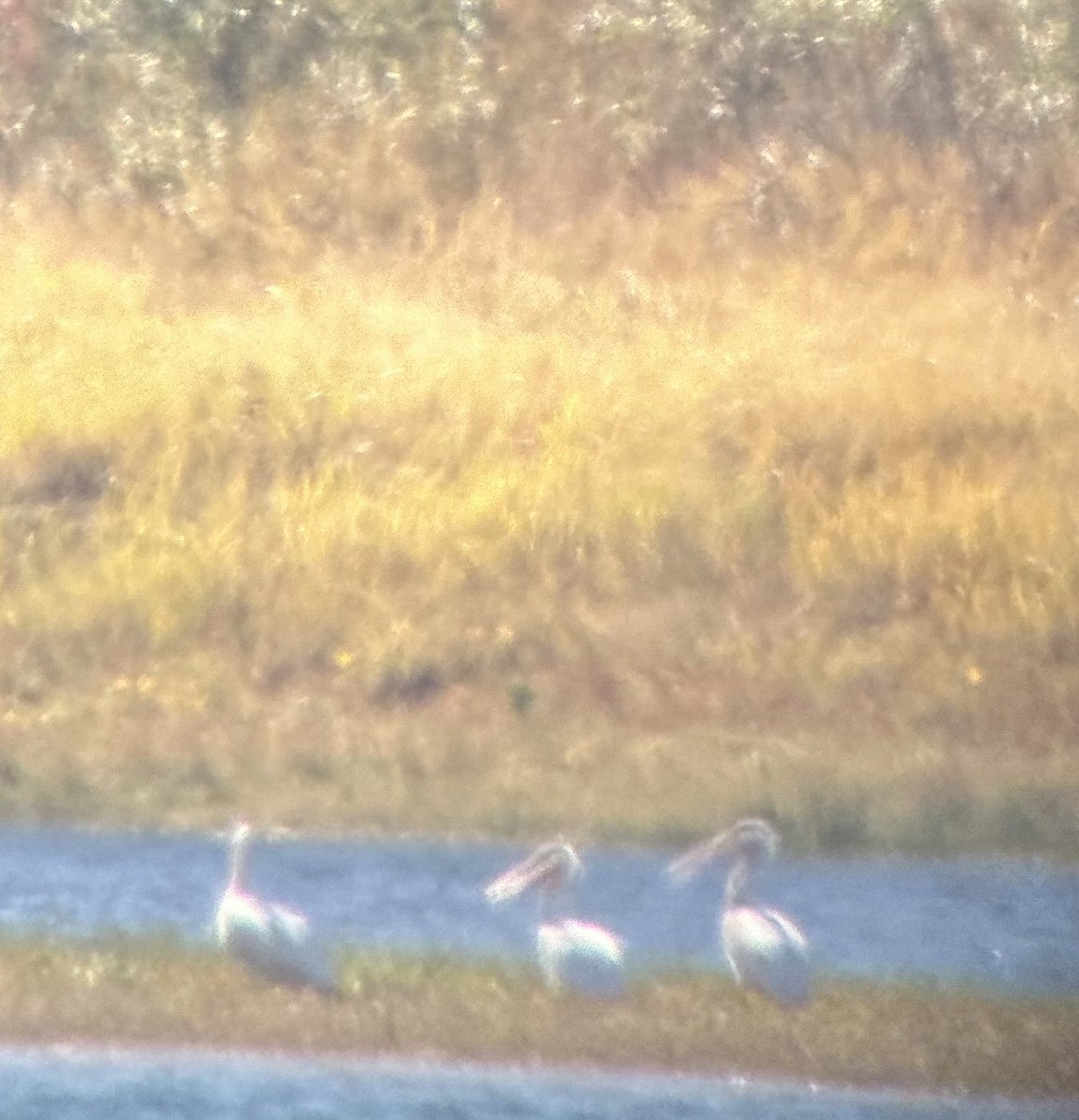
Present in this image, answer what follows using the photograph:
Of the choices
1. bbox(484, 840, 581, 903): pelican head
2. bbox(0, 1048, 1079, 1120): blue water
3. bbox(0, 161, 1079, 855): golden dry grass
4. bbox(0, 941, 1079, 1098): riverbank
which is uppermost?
bbox(0, 161, 1079, 855): golden dry grass

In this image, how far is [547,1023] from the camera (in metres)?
3.48

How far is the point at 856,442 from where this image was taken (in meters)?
3.64

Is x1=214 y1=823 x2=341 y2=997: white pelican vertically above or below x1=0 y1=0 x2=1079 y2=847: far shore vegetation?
below

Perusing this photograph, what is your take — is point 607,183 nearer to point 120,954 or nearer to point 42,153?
point 42,153

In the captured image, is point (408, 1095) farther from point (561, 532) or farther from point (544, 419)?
point (544, 419)

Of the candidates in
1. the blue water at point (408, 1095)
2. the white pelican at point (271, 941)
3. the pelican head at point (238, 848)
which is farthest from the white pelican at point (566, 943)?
the pelican head at point (238, 848)

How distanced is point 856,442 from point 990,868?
0.71m

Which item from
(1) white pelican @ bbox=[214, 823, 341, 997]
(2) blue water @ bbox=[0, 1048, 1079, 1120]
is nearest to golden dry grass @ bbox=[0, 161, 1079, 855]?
(1) white pelican @ bbox=[214, 823, 341, 997]

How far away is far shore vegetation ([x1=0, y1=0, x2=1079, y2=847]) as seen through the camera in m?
3.57

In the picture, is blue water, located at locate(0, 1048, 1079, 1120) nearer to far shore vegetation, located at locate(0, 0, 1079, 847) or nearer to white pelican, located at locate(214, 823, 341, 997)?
white pelican, located at locate(214, 823, 341, 997)

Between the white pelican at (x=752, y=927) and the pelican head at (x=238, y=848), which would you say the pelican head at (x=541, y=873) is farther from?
the pelican head at (x=238, y=848)

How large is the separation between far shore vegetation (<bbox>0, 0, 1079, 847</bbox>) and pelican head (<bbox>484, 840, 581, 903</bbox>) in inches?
2.3

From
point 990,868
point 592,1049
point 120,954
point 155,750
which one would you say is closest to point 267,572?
point 155,750

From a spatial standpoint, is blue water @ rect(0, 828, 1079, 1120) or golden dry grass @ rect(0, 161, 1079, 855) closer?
blue water @ rect(0, 828, 1079, 1120)
